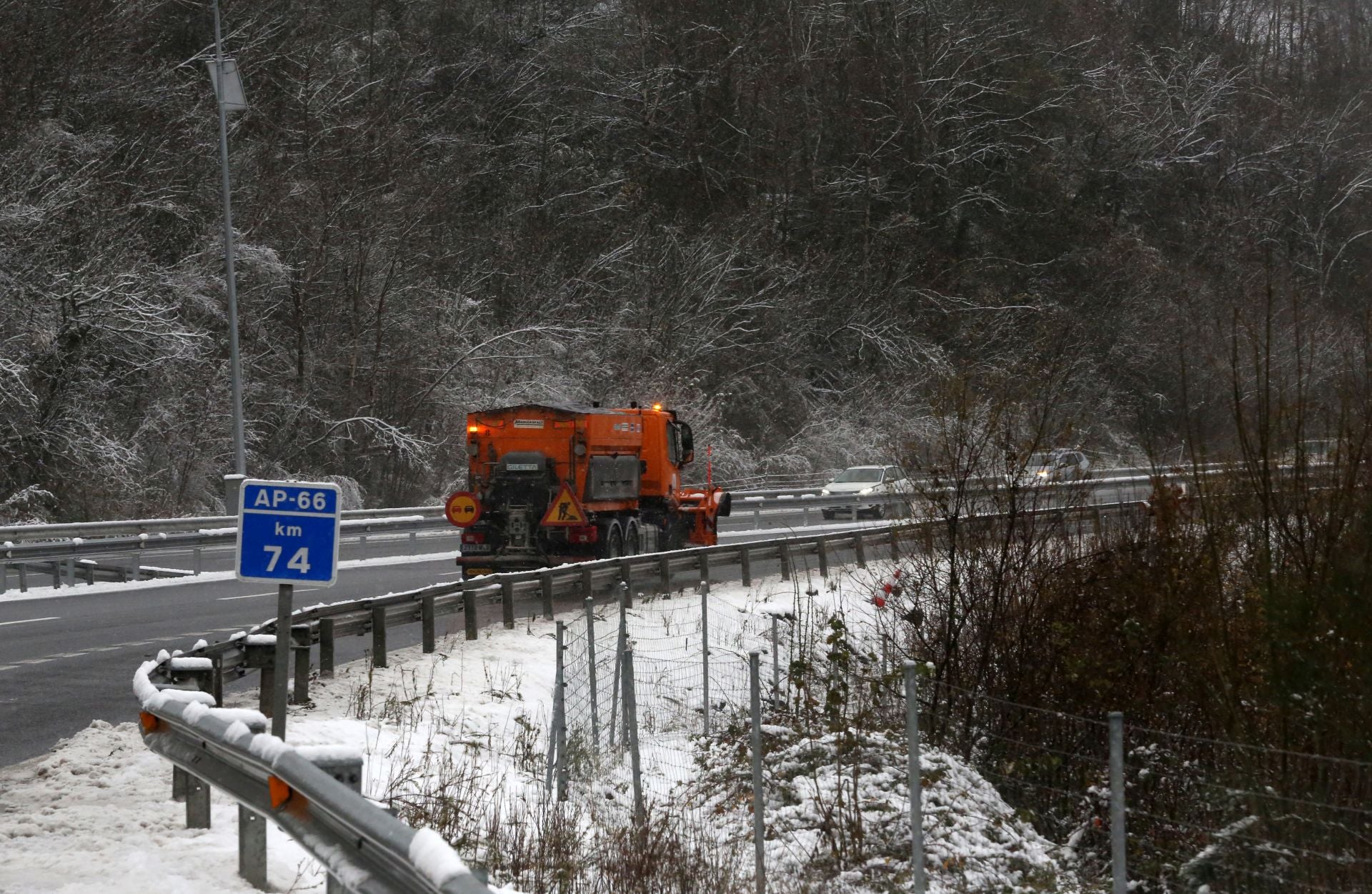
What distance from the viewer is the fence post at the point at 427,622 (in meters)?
15.9

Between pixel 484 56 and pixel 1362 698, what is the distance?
4514 centimetres

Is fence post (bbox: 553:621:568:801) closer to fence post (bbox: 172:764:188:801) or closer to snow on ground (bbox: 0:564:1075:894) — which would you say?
snow on ground (bbox: 0:564:1075:894)

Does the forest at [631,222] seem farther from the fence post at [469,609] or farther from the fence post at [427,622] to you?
the fence post at [427,622]

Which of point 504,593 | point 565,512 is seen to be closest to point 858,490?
point 565,512

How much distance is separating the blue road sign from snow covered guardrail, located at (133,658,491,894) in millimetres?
741

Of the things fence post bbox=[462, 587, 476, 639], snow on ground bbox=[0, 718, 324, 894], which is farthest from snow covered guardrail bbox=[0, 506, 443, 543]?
snow on ground bbox=[0, 718, 324, 894]

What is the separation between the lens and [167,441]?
34281 mm

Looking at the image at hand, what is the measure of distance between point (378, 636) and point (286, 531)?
7463 millimetres

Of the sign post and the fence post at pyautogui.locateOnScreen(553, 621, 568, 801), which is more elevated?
the sign post

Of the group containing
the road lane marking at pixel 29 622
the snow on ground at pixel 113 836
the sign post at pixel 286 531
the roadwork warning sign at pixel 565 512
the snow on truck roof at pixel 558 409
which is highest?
the snow on truck roof at pixel 558 409

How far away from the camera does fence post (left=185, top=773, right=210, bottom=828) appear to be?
26.5 ft

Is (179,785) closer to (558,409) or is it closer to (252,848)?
(252,848)

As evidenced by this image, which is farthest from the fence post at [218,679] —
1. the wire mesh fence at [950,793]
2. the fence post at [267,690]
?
the wire mesh fence at [950,793]

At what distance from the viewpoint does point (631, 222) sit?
51.0m
